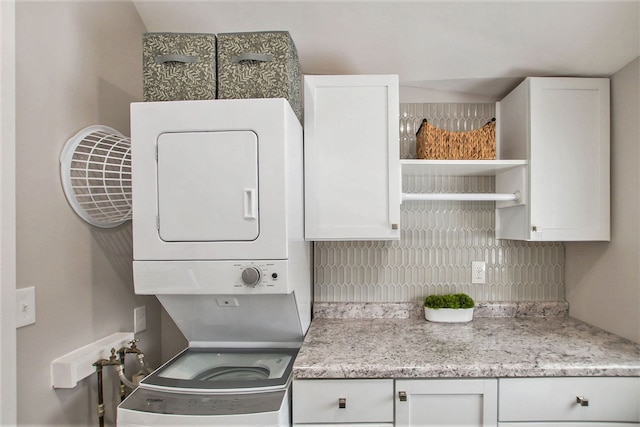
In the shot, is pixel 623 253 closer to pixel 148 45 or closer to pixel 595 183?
pixel 595 183

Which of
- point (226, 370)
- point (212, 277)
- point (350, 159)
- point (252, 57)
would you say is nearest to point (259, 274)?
point (212, 277)

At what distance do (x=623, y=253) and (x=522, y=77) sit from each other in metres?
0.99

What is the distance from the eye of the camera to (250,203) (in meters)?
1.39

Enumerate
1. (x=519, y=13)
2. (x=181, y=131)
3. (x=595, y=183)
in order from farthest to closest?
(x=595, y=183) → (x=519, y=13) → (x=181, y=131)

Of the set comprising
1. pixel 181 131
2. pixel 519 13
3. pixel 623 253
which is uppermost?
pixel 519 13

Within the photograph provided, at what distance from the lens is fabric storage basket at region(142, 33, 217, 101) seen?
1.50m

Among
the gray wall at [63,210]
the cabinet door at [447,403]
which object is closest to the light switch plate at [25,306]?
the gray wall at [63,210]

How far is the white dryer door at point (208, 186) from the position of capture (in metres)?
1.40

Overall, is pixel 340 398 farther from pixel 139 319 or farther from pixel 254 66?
pixel 254 66

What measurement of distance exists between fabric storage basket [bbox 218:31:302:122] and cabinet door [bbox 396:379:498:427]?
125 cm

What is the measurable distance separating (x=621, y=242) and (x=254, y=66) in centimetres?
186

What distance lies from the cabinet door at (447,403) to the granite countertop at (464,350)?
0.04 m

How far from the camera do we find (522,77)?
1.99 m

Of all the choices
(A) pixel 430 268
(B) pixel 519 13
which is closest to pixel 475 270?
(A) pixel 430 268
